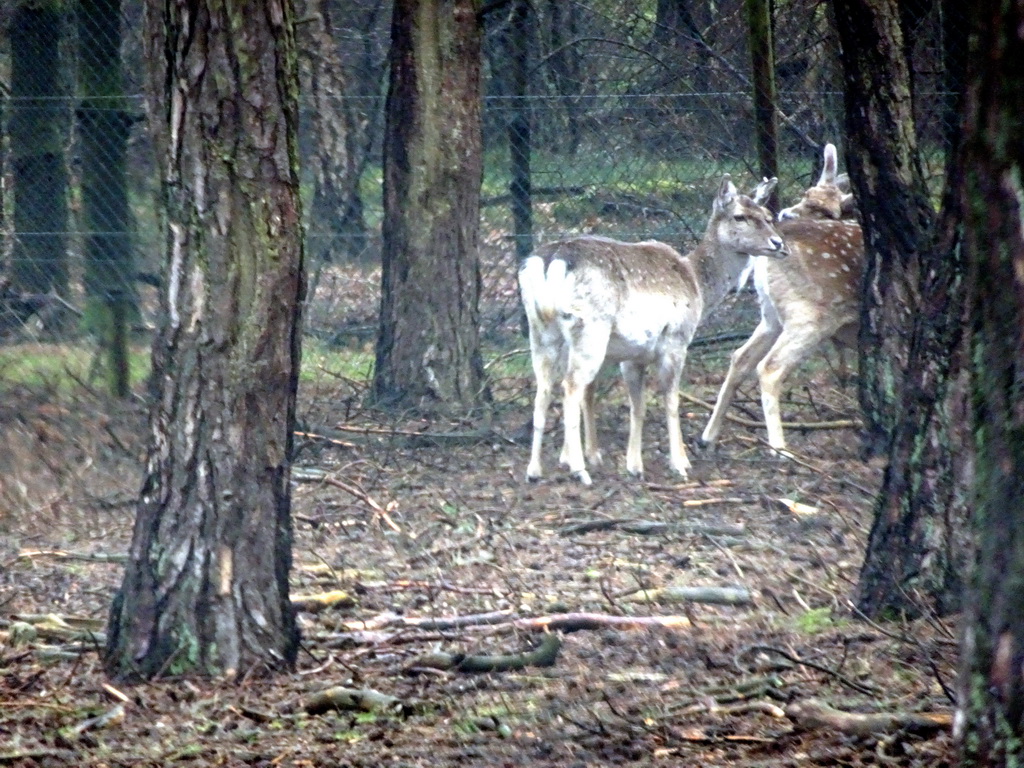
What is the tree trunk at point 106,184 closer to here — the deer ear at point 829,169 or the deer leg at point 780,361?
the deer leg at point 780,361

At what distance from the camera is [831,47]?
11.4m

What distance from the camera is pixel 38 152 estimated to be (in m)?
11.2

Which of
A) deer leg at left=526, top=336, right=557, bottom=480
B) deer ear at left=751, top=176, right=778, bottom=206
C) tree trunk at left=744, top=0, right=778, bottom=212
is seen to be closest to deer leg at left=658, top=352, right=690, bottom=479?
deer leg at left=526, top=336, right=557, bottom=480

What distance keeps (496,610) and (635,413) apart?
350 cm

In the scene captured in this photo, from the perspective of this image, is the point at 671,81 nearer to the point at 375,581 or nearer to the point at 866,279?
→ the point at 866,279

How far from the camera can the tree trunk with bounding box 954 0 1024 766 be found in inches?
115

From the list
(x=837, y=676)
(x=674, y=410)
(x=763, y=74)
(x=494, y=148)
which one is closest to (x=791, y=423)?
(x=674, y=410)

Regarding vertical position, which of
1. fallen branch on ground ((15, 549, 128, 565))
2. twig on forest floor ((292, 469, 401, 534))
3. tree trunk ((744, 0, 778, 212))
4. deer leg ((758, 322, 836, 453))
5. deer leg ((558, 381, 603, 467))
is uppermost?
tree trunk ((744, 0, 778, 212))

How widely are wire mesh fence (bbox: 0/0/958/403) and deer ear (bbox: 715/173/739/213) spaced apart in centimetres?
61

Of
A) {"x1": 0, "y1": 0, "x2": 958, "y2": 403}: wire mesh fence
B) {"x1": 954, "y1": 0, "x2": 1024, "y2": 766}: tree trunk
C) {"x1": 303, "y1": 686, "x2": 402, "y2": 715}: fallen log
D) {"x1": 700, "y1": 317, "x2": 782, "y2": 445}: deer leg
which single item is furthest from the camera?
{"x1": 0, "y1": 0, "x2": 958, "y2": 403}: wire mesh fence

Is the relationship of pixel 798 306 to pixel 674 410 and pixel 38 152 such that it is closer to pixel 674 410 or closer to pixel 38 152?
pixel 674 410

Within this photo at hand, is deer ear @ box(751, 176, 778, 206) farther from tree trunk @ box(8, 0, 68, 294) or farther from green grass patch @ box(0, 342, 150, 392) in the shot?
tree trunk @ box(8, 0, 68, 294)

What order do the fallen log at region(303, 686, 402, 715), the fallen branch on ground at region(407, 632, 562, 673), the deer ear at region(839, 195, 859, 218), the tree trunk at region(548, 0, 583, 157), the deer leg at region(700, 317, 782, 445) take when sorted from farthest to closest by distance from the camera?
the tree trunk at region(548, 0, 583, 157) < the deer ear at region(839, 195, 859, 218) < the deer leg at region(700, 317, 782, 445) < the fallen branch on ground at region(407, 632, 562, 673) < the fallen log at region(303, 686, 402, 715)

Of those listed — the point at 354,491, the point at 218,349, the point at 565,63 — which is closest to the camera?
the point at 218,349
